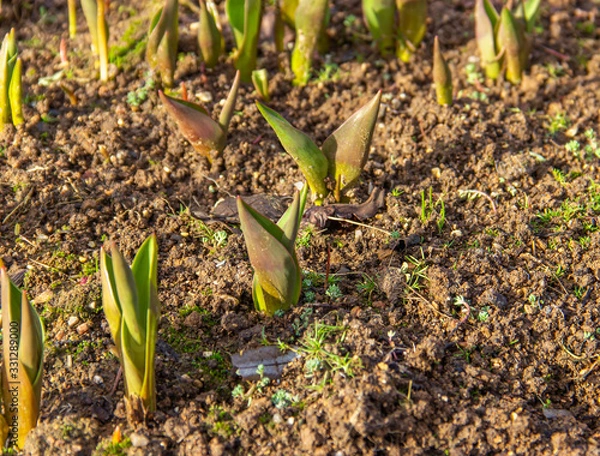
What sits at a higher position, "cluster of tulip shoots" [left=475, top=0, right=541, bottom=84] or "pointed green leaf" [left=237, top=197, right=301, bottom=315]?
"cluster of tulip shoots" [left=475, top=0, right=541, bottom=84]

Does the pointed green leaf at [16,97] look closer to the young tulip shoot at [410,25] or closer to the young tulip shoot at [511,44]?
the young tulip shoot at [410,25]

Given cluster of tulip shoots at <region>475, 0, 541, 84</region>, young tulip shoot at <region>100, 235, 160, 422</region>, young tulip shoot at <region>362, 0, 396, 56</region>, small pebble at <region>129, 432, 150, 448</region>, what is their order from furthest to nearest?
1. young tulip shoot at <region>362, 0, 396, 56</region>
2. cluster of tulip shoots at <region>475, 0, 541, 84</region>
3. small pebble at <region>129, 432, 150, 448</region>
4. young tulip shoot at <region>100, 235, 160, 422</region>

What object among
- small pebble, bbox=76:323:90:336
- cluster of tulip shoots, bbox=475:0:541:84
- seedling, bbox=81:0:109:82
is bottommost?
small pebble, bbox=76:323:90:336

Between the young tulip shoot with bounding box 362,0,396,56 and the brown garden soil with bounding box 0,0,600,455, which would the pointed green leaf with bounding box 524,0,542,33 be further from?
the young tulip shoot with bounding box 362,0,396,56

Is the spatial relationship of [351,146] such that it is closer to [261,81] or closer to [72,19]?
[261,81]

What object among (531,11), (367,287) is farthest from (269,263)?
(531,11)

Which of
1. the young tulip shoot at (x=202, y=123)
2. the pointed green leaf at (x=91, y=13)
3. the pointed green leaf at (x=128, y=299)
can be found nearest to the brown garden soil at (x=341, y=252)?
the young tulip shoot at (x=202, y=123)

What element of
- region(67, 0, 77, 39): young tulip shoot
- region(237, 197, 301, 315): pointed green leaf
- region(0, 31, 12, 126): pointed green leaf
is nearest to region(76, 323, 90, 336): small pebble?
region(237, 197, 301, 315): pointed green leaf

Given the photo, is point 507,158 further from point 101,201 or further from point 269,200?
point 101,201
